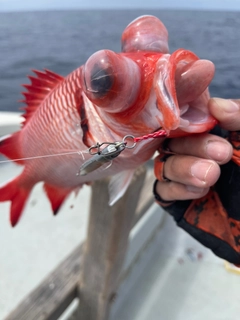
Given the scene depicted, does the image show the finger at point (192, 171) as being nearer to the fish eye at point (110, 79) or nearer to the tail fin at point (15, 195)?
the fish eye at point (110, 79)

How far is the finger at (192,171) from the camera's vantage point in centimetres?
51

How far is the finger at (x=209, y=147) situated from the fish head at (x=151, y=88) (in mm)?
35

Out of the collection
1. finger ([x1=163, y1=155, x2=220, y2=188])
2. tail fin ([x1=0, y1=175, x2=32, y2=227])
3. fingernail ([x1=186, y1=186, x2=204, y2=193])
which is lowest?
tail fin ([x1=0, y1=175, x2=32, y2=227])

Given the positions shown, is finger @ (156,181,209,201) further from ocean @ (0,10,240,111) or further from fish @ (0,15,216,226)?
ocean @ (0,10,240,111)

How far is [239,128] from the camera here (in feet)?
1.73

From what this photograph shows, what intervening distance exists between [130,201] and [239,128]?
1.48ft

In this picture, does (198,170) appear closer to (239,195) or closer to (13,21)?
(239,195)

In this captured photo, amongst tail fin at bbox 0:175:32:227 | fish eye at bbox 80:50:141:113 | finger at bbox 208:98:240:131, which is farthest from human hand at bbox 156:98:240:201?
tail fin at bbox 0:175:32:227

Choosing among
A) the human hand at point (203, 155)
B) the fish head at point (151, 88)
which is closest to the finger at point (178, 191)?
the human hand at point (203, 155)

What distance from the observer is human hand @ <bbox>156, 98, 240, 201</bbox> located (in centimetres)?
49

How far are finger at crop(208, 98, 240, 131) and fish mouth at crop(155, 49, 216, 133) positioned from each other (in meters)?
0.01

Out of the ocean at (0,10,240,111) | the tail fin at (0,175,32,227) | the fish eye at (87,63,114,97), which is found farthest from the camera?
the ocean at (0,10,240,111)

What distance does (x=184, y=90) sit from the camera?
0.45 m

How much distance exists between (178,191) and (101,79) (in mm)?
307
